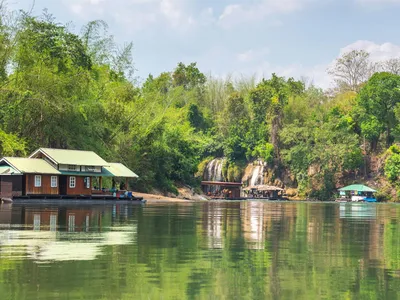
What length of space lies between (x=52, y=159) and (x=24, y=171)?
296cm

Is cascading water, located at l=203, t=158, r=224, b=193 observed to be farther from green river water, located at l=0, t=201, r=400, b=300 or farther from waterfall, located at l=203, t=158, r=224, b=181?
green river water, located at l=0, t=201, r=400, b=300

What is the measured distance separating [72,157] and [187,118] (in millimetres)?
50652

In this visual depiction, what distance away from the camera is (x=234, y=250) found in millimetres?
17672

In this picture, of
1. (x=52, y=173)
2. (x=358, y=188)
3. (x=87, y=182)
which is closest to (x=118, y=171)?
(x=87, y=182)

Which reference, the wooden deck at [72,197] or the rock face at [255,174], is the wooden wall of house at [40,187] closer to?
the wooden deck at [72,197]

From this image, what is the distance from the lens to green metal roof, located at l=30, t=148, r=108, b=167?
51219mm

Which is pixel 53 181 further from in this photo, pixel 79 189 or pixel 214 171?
pixel 214 171

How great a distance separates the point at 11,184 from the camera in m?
48.6

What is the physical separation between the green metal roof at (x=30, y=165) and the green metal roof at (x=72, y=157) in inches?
29.0

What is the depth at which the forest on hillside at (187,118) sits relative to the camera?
53.0 metres

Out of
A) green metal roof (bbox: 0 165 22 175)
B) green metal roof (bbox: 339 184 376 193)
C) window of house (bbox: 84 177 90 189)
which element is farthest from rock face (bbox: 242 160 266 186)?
green metal roof (bbox: 0 165 22 175)

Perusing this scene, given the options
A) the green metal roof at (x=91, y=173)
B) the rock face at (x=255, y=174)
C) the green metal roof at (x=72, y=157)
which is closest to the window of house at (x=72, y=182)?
the green metal roof at (x=91, y=173)

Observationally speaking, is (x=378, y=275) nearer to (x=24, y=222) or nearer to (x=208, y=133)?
(x=24, y=222)

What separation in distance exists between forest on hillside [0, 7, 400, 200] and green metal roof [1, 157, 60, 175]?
0.87 meters
